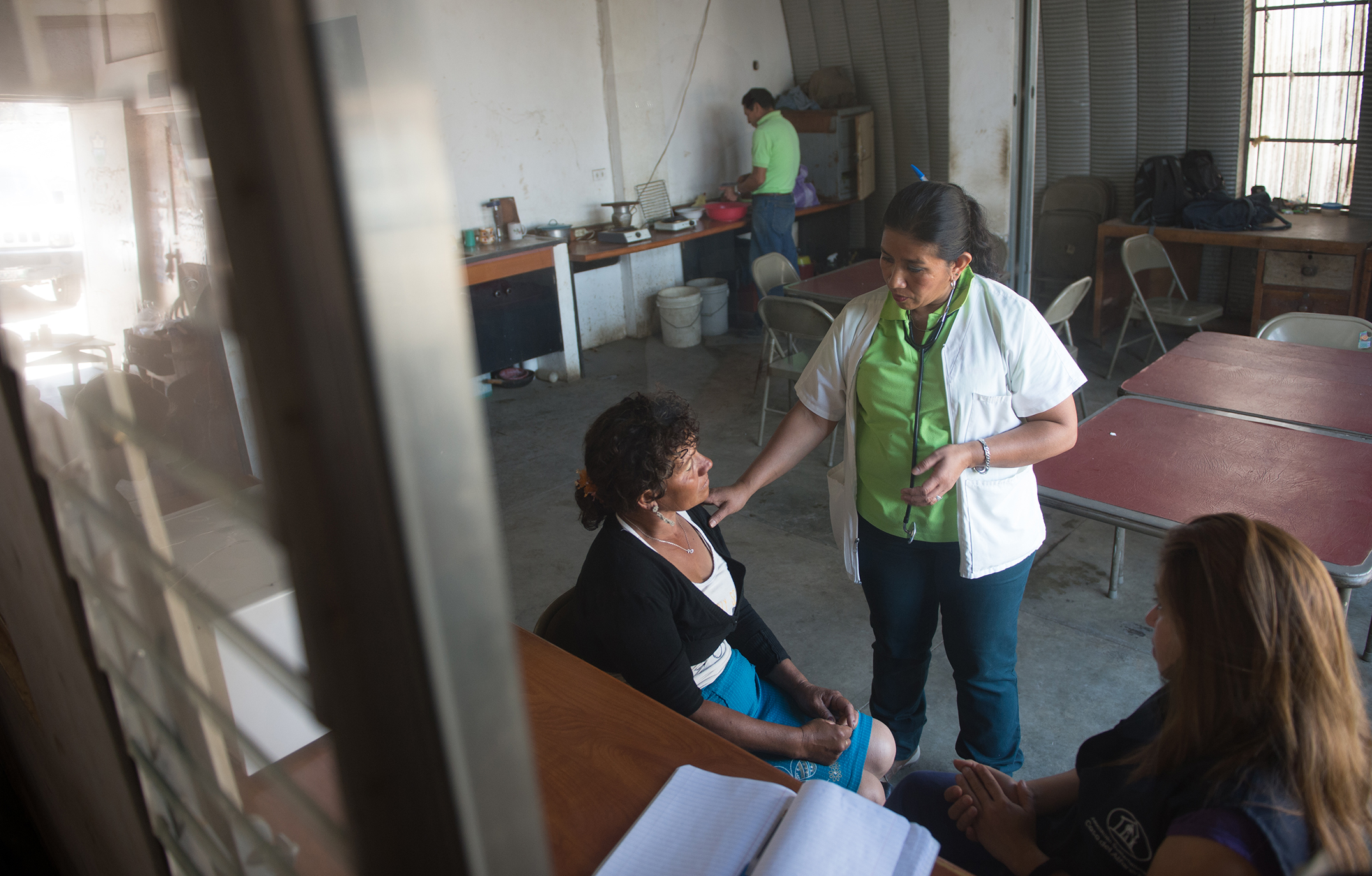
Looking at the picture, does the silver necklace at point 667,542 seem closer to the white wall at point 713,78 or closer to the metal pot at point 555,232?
the metal pot at point 555,232

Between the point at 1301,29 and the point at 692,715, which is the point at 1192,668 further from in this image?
the point at 1301,29

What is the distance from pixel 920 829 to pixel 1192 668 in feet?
1.48

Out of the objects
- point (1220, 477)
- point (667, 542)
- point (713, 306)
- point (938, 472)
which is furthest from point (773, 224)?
point (667, 542)

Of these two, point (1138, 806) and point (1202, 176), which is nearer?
point (1138, 806)

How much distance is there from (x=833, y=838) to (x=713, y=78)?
7926 millimetres

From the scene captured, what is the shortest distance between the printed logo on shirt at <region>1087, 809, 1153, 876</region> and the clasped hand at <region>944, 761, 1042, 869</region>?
0.66ft

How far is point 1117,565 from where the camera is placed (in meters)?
3.37

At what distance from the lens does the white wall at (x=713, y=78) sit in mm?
7746

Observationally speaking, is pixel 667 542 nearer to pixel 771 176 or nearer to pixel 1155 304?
pixel 1155 304

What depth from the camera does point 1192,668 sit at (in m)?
1.27

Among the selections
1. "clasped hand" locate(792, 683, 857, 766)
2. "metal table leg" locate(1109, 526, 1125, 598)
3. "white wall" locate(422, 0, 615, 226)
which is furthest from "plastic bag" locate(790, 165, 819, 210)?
"clasped hand" locate(792, 683, 857, 766)

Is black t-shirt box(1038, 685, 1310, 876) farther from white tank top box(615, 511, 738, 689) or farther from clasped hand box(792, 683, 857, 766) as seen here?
white tank top box(615, 511, 738, 689)

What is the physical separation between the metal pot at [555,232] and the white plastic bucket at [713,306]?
1.32 m

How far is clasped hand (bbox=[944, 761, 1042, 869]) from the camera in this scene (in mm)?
1609
